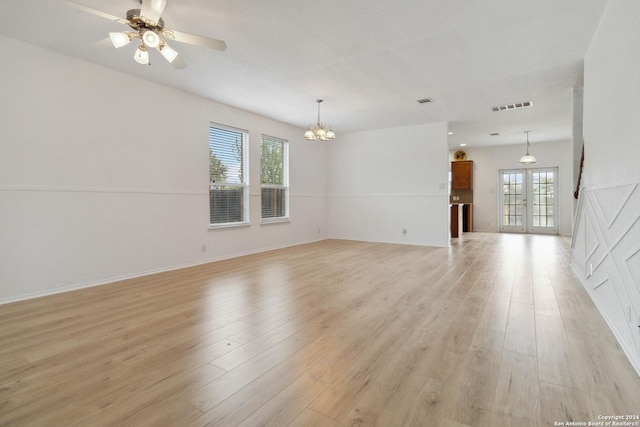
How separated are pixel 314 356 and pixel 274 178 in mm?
5228

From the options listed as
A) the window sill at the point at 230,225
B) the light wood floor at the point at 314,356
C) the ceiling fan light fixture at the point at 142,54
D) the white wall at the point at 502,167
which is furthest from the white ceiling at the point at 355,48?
the white wall at the point at 502,167

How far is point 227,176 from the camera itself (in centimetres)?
577

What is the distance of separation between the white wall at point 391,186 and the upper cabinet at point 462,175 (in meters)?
3.90

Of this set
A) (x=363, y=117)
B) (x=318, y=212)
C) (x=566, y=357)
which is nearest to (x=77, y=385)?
(x=566, y=357)

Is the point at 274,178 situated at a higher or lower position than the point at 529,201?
higher

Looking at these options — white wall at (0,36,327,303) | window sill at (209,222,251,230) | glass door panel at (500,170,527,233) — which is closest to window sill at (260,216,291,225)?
window sill at (209,222,251,230)

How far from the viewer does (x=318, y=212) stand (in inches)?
324

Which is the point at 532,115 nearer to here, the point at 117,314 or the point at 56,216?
the point at 117,314

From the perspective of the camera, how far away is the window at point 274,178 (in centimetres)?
661

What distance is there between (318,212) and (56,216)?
554cm

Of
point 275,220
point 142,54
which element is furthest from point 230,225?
point 142,54

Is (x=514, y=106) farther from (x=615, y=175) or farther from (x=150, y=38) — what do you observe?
(x=150, y=38)

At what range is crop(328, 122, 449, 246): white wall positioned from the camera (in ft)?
23.0

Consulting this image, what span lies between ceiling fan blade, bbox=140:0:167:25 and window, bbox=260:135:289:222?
3967mm
